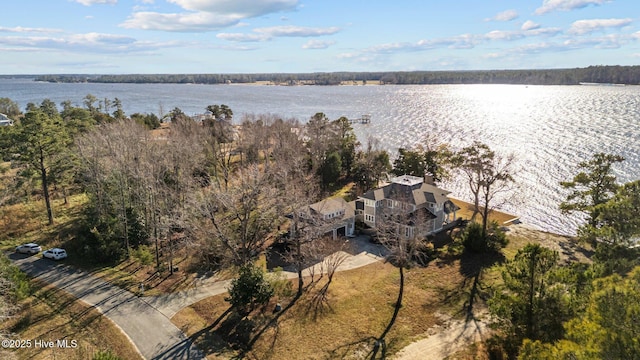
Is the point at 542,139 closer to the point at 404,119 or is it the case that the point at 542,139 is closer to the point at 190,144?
the point at 404,119

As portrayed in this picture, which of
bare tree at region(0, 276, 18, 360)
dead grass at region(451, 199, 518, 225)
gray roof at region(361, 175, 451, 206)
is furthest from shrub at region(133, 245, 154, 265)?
dead grass at region(451, 199, 518, 225)

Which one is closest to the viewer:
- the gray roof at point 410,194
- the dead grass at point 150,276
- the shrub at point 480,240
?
the dead grass at point 150,276

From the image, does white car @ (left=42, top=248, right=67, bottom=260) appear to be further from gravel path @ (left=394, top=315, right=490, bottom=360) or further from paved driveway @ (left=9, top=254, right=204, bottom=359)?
gravel path @ (left=394, top=315, right=490, bottom=360)

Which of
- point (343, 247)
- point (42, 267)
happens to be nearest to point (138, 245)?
point (42, 267)

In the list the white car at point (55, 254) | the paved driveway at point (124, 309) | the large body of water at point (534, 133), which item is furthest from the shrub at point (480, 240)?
the white car at point (55, 254)

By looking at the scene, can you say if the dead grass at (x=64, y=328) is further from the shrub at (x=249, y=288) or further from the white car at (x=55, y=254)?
the shrub at (x=249, y=288)

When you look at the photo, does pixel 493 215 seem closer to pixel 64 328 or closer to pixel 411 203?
pixel 411 203

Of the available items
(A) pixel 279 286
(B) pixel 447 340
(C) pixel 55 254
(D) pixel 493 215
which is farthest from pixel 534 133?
(C) pixel 55 254
